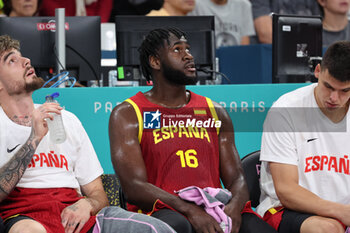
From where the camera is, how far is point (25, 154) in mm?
2967

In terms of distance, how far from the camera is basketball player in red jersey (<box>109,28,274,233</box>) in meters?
3.00

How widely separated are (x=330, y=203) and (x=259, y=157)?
1.96 ft

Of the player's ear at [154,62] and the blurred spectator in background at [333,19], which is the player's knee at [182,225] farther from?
the blurred spectator in background at [333,19]

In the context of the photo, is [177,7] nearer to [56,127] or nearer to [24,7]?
[24,7]

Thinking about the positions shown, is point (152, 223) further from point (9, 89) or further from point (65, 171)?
point (9, 89)

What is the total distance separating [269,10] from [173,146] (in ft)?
13.6

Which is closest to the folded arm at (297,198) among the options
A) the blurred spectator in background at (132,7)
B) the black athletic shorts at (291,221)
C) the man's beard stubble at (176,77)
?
the black athletic shorts at (291,221)

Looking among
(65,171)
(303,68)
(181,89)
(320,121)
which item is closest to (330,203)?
(320,121)

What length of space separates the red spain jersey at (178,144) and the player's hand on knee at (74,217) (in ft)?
1.33

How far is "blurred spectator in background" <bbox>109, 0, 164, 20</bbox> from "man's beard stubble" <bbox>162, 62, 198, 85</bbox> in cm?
371

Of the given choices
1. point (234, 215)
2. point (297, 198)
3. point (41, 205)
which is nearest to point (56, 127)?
point (41, 205)

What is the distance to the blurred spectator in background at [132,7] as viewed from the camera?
699 centimetres

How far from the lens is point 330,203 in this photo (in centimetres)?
300

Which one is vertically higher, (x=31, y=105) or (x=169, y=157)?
(x=31, y=105)
